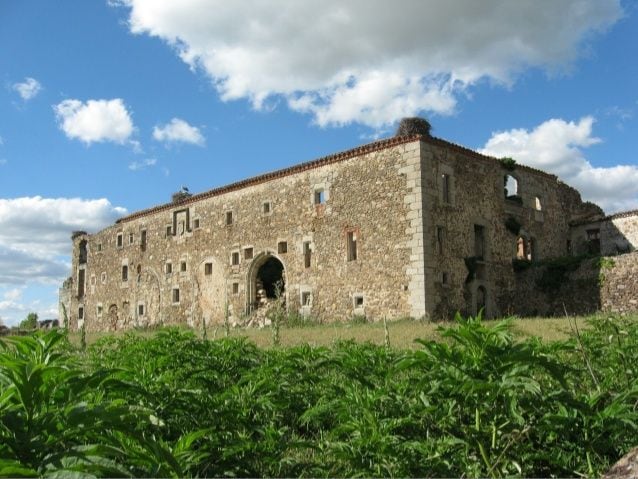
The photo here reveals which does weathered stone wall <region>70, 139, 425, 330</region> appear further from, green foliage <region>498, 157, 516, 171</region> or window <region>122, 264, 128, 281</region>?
green foliage <region>498, 157, 516, 171</region>

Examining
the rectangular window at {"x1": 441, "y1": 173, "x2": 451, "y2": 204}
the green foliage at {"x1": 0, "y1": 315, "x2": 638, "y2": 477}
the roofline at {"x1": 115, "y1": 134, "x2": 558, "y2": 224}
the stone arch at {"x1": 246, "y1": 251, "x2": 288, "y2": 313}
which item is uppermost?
the roofline at {"x1": 115, "y1": 134, "x2": 558, "y2": 224}

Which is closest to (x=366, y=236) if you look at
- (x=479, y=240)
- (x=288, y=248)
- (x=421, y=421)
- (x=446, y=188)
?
(x=446, y=188)

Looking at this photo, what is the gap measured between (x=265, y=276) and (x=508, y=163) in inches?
439

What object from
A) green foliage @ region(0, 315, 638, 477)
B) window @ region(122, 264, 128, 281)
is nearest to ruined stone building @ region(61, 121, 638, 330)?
window @ region(122, 264, 128, 281)

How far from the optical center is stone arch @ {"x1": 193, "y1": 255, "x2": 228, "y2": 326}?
1084 inches

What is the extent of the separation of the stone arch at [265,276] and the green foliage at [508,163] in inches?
384

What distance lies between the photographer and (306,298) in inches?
933

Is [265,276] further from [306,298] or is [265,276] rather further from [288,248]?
[306,298]

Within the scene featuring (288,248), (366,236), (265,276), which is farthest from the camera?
(265,276)

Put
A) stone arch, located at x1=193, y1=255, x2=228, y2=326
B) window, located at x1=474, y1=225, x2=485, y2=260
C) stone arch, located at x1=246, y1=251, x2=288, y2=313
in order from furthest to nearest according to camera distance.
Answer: stone arch, located at x1=193, y1=255, x2=228, y2=326 < stone arch, located at x1=246, y1=251, x2=288, y2=313 < window, located at x1=474, y1=225, x2=485, y2=260

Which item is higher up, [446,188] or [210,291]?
[446,188]

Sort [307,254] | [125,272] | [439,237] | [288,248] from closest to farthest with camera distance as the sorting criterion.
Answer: [439,237], [307,254], [288,248], [125,272]

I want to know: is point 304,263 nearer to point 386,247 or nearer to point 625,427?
point 386,247

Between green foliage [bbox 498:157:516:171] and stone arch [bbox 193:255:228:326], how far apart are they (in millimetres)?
12808
